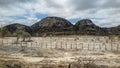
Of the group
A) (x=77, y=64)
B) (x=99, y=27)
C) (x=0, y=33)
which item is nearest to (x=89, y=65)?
(x=77, y=64)

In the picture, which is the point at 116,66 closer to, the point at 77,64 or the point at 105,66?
the point at 105,66

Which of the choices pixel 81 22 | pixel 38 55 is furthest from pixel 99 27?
pixel 38 55

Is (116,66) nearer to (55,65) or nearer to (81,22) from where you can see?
(55,65)

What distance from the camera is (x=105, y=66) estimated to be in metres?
21.4

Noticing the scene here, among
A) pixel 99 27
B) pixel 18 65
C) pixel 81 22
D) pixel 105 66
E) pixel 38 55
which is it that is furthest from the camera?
pixel 81 22

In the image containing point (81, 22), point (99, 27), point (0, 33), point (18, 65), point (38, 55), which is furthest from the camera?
point (81, 22)

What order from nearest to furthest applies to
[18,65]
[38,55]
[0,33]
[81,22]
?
[18,65], [38,55], [0,33], [81,22]

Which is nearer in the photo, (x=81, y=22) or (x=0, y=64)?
(x=0, y=64)

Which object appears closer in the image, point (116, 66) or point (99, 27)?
point (116, 66)

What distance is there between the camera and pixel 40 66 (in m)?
20.6

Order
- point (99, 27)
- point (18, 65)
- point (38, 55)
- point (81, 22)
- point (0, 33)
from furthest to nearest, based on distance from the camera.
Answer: point (81, 22), point (99, 27), point (0, 33), point (38, 55), point (18, 65)

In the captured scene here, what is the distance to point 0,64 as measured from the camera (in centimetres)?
2089

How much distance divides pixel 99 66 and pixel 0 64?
8984mm

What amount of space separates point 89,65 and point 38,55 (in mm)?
9588
